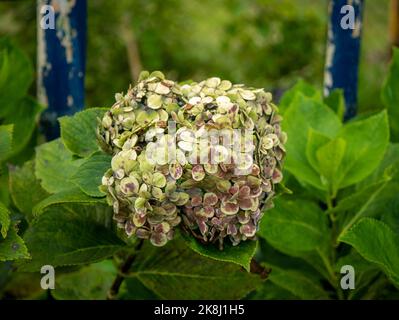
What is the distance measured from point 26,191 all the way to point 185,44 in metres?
2.17

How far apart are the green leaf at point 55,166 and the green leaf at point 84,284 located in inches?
7.2

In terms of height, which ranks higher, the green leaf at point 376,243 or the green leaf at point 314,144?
the green leaf at point 314,144

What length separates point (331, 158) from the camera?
116cm

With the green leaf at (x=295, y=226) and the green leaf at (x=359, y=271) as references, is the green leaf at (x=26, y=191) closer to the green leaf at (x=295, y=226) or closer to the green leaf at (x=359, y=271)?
the green leaf at (x=295, y=226)

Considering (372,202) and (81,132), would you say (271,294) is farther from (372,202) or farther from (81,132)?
(81,132)

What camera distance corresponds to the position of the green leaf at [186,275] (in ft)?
3.67

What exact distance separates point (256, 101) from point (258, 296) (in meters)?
0.41

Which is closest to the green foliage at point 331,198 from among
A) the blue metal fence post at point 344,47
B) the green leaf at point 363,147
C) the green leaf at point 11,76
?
the green leaf at point 363,147

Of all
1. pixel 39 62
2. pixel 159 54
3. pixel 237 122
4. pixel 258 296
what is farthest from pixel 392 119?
pixel 159 54

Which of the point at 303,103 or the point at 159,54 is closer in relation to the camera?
the point at 303,103

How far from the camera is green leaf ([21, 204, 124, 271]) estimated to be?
42.0 inches

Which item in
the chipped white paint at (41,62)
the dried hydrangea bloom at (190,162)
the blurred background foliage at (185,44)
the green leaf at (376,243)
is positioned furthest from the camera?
the blurred background foliage at (185,44)
